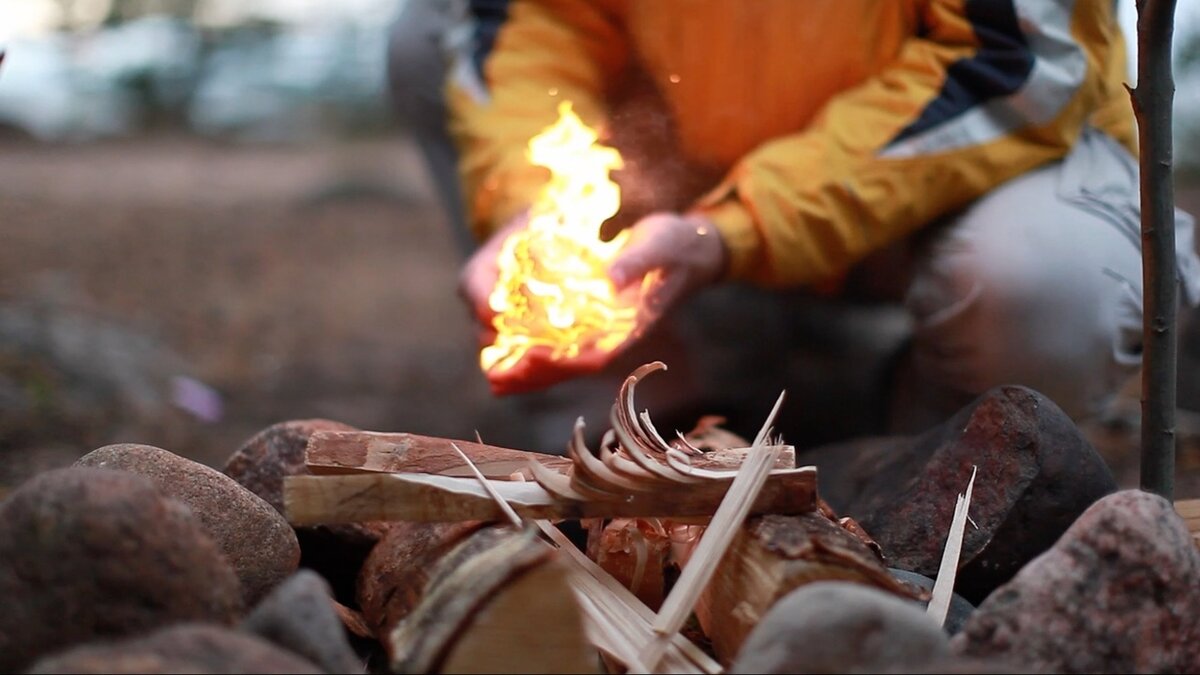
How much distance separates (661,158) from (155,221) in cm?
540

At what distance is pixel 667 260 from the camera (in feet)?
7.08

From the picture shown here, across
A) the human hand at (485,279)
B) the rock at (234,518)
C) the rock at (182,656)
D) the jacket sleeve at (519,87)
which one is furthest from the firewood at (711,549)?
the jacket sleeve at (519,87)

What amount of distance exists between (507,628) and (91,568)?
1.24 ft

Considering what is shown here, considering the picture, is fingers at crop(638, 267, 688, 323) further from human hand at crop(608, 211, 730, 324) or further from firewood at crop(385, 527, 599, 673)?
firewood at crop(385, 527, 599, 673)

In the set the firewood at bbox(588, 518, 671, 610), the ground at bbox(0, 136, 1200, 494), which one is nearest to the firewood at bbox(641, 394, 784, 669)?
the firewood at bbox(588, 518, 671, 610)

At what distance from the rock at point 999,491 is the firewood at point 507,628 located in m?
0.68

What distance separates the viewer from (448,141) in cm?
290

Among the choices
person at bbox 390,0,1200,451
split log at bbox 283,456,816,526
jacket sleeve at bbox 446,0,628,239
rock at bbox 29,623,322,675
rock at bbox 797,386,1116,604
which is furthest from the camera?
jacket sleeve at bbox 446,0,628,239

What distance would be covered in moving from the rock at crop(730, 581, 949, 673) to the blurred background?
1.63 metres

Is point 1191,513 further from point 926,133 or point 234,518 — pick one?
point 234,518

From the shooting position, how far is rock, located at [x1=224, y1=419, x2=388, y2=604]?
66.9 inches

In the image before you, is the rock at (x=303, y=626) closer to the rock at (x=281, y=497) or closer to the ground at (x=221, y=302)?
the rock at (x=281, y=497)

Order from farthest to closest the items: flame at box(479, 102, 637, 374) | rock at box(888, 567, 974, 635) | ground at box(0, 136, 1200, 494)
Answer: ground at box(0, 136, 1200, 494) → flame at box(479, 102, 637, 374) → rock at box(888, 567, 974, 635)

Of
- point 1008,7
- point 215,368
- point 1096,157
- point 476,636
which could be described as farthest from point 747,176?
point 215,368
